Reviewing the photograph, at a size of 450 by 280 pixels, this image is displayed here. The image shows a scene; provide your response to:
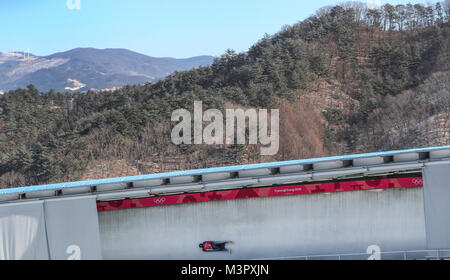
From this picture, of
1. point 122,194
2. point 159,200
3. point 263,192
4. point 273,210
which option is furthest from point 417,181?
point 122,194

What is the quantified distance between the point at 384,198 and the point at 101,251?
23.0 feet

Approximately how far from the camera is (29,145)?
27594mm

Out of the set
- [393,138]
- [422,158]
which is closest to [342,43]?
[393,138]

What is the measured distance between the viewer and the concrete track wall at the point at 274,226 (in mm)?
8602

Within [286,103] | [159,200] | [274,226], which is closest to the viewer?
[274,226]

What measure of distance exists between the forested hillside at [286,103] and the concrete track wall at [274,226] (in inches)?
600

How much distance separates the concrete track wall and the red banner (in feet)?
0.47

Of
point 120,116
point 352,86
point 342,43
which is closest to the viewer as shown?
point 120,116

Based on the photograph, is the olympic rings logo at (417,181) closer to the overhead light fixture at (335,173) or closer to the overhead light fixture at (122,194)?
the overhead light fixture at (335,173)

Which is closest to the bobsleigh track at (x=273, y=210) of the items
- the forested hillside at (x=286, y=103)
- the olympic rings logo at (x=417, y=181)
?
the olympic rings logo at (x=417, y=181)

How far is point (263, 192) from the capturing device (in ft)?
29.2

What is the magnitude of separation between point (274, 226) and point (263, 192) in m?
0.86

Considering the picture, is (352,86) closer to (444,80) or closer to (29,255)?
(444,80)

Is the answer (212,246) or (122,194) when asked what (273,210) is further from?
(122,194)
